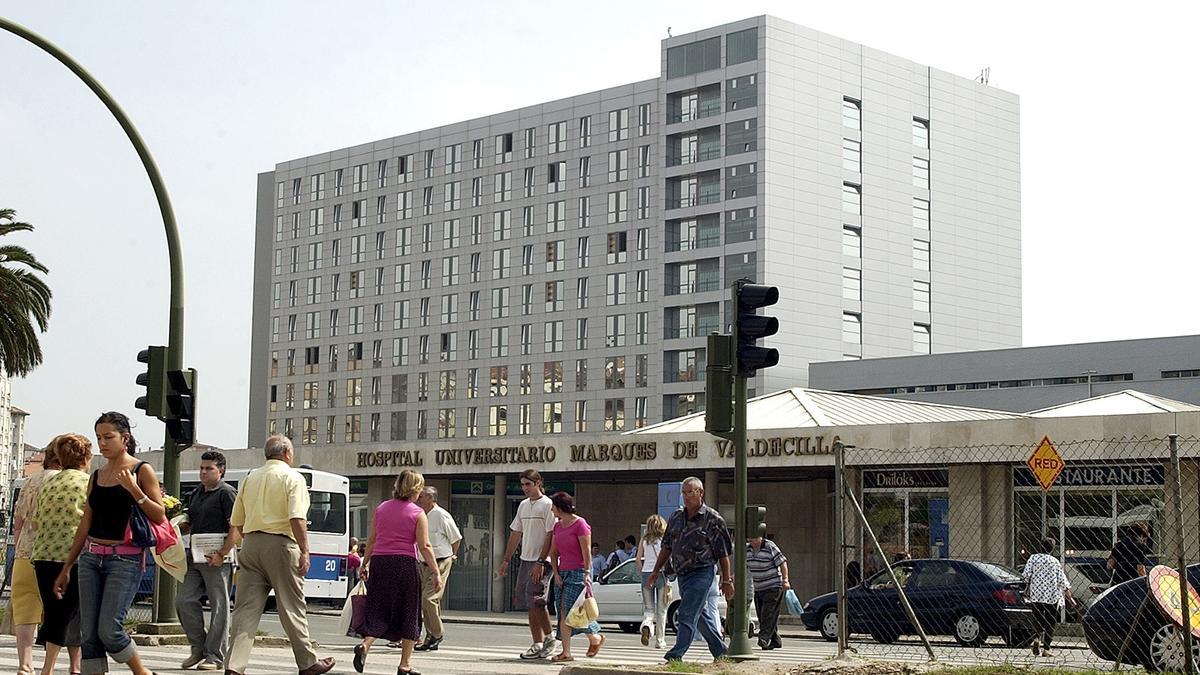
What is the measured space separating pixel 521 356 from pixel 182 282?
79579 millimetres

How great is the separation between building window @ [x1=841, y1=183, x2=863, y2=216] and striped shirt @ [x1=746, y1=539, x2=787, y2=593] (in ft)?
239

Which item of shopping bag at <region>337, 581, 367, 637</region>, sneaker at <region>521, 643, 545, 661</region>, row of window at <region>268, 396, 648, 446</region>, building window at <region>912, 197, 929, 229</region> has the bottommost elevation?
sneaker at <region>521, 643, 545, 661</region>

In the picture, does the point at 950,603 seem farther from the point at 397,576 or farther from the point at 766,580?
the point at 397,576

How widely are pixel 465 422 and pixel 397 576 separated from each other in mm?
86619

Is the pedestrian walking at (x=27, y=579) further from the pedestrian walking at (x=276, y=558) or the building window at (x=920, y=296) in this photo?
the building window at (x=920, y=296)

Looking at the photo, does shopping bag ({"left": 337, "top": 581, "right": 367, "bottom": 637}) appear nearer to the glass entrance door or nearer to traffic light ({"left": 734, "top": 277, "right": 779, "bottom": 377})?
traffic light ({"left": 734, "top": 277, "right": 779, "bottom": 377})

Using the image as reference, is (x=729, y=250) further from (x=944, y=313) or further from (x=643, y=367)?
(x=944, y=313)

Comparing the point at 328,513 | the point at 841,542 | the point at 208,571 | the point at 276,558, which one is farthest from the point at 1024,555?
the point at 276,558

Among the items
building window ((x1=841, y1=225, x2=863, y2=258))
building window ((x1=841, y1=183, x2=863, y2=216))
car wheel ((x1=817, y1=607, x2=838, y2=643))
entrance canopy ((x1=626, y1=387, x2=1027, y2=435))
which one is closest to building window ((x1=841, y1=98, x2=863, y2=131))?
building window ((x1=841, y1=183, x2=863, y2=216))

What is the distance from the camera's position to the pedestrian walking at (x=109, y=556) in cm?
1022

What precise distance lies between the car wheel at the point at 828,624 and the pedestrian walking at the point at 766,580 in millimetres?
5693

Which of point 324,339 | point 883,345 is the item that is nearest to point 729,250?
point 883,345

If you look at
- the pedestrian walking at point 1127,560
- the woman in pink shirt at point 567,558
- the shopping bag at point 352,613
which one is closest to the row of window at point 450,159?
the pedestrian walking at point 1127,560

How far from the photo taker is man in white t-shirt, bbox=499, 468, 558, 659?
16.2 m
